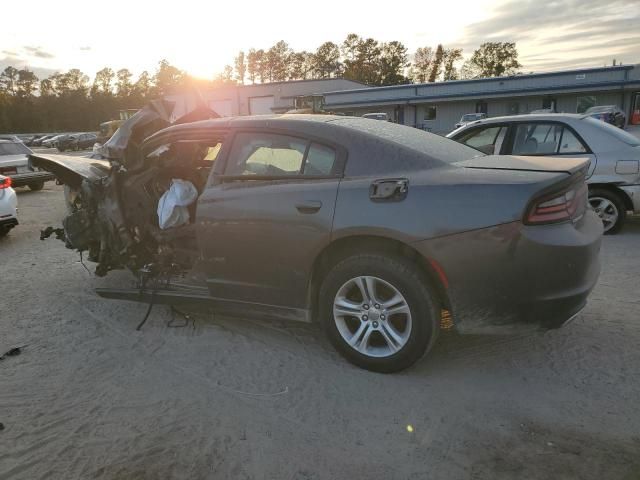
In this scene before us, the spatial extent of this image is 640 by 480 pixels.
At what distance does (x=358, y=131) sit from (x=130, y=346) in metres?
2.45

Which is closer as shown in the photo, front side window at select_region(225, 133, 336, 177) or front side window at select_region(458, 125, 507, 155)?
front side window at select_region(225, 133, 336, 177)

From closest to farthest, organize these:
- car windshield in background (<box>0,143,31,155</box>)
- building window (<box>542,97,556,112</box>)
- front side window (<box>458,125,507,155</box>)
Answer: front side window (<box>458,125,507,155</box>) < car windshield in background (<box>0,143,31,155</box>) < building window (<box>542,97,556,112</box>)

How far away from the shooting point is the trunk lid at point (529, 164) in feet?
9.88

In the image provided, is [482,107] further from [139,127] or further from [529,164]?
[529,164]

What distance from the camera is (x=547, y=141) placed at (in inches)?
246

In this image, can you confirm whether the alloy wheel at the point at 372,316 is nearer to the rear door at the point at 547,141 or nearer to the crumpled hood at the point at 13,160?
the rear door at the point at 547,141

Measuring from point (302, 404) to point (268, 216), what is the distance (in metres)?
1.30

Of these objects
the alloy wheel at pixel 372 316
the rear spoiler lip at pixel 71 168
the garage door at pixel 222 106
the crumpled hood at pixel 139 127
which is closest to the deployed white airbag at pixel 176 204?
the crumpled hood at pixel 139 127

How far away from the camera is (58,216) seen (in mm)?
9758

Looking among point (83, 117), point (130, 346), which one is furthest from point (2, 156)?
point (83, 117)

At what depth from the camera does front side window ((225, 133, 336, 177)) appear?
11.0 feet

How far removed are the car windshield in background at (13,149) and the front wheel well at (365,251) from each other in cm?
1209

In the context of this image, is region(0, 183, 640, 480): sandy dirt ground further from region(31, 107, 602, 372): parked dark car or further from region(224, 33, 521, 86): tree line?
region(224, 33, 521, 86): tree line

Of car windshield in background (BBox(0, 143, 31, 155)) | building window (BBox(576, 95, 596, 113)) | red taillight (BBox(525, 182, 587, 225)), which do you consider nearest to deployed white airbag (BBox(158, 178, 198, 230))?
red taillight (BBox(525, 182, 587, 225))
